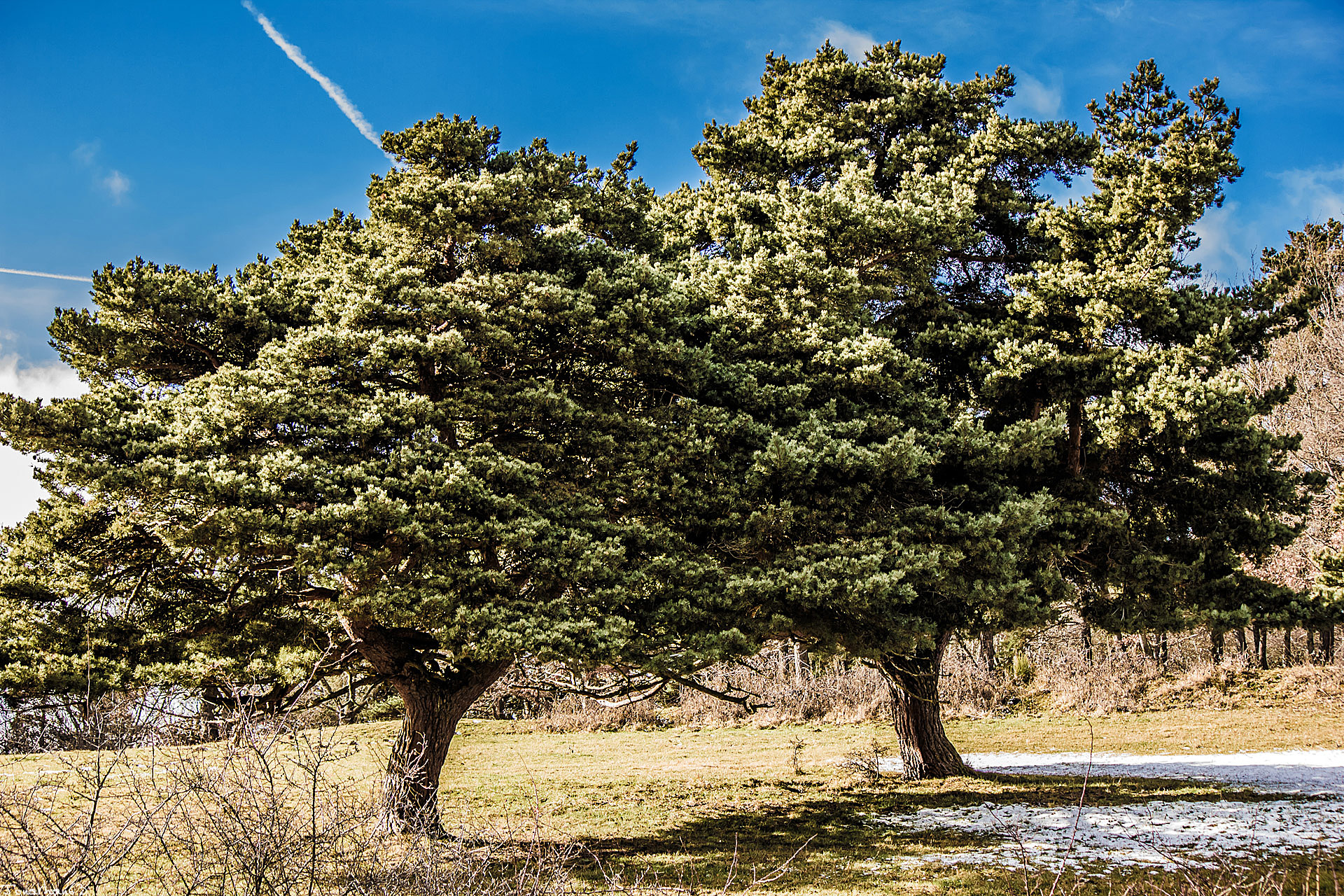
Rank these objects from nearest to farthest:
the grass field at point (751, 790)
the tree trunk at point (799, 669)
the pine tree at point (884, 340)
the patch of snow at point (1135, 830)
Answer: the grass field at point (751, 790)
the patch of snow at point (1135, 830)
the pine tree at point (884, 340)
the tree trunk at point (799, 669)

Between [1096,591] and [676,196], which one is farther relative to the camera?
[676,196]

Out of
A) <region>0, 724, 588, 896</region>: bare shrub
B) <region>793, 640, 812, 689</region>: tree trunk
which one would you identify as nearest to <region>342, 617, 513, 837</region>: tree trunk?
<region>0, 724, 588, 896</region>: bare shrub

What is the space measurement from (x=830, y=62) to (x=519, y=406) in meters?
8.87

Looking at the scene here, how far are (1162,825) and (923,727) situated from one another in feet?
15.9

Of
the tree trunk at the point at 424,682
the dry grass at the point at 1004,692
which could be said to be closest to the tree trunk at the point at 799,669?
the dry grass at the point at 1004,692

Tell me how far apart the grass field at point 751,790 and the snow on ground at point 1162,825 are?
1.45 ft

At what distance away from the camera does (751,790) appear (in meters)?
13.8

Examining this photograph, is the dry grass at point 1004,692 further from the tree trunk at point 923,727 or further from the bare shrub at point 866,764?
the tree trunk at point 923,727

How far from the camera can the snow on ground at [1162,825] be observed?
8.40 m

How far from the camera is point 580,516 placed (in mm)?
9500

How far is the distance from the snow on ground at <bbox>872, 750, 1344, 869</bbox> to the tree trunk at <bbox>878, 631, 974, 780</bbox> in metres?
1.88

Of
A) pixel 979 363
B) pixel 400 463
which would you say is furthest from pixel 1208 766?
pixel 400 463

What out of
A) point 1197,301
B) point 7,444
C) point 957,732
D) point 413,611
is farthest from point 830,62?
point 957,732

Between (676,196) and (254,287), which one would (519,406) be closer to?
(254,287)
